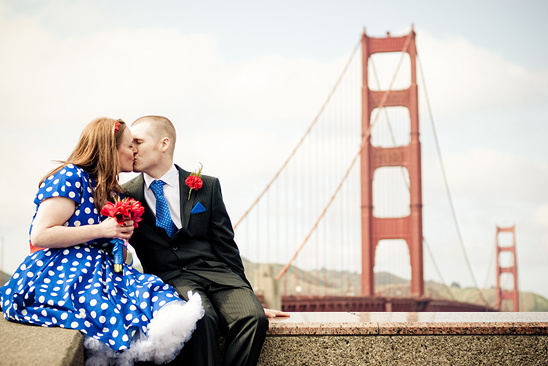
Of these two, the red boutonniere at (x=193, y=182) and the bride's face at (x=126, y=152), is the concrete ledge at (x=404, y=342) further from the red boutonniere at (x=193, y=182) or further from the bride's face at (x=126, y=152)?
the bride's face at (x=126, y=152)

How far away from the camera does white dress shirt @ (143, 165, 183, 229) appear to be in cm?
302

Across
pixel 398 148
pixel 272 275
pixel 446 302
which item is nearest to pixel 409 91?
pixel 398 148

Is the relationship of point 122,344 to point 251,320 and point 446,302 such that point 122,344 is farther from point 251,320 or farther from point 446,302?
point 446,302

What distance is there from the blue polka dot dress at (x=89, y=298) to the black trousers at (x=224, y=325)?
100 mm

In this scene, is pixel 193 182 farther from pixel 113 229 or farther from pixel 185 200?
pixel 113 229

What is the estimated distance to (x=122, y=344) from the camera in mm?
2404

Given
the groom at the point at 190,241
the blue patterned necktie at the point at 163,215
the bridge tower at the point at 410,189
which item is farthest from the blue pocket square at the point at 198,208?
the bridge tower at the point at 410,189

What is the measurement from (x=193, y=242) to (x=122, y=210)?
0.48m

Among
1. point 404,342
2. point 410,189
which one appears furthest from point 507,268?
point 404,342

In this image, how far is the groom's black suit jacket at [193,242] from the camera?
2.97 metres

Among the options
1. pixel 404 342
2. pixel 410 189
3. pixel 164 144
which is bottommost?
pixel 404 342

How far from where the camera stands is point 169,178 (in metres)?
3.09

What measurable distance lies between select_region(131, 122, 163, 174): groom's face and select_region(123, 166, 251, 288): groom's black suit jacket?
3.8 inches

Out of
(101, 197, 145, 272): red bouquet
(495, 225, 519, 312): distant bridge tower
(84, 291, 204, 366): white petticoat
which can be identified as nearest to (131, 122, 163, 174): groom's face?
(101, 197, 145, 272): red bouquet
